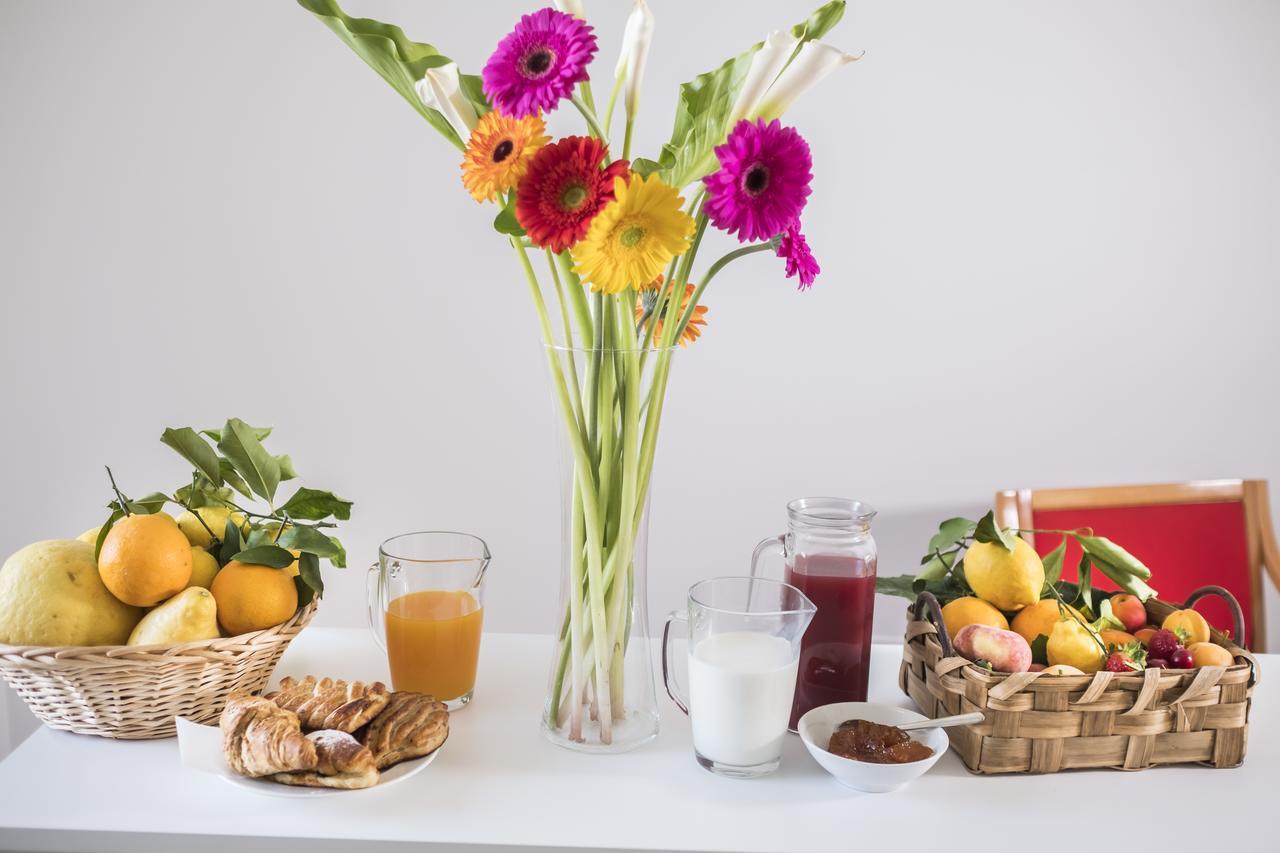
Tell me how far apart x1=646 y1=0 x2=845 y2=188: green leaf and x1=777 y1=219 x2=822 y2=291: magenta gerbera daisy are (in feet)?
0.34

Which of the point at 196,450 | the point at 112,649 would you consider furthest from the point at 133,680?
the point at 196,450

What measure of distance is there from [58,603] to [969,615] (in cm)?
91

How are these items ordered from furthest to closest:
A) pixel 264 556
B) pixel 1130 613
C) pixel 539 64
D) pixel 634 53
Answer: pixel 1130 613
pixel 264 556
pixel 634 53
pixel 539 64

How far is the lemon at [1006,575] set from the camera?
1129 mm

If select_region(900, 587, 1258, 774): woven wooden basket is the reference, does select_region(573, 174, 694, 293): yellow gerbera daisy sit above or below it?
above

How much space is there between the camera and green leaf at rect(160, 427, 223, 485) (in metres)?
1.14

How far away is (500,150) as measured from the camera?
36.4 inches

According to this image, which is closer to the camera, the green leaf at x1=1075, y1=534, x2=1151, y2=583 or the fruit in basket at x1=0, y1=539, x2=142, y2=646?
the fruit in basket at x1=0, y1=539, x2=142, y2=646

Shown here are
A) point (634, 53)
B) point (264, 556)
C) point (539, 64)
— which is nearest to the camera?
point (539, 64)

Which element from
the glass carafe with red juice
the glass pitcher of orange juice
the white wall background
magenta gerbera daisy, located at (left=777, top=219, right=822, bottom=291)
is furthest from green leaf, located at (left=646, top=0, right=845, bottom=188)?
the white wall background

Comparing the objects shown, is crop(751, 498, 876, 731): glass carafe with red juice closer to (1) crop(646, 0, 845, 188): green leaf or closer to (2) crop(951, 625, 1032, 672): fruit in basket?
(2) crop(951, 625, 1032, 672): fruit in basket

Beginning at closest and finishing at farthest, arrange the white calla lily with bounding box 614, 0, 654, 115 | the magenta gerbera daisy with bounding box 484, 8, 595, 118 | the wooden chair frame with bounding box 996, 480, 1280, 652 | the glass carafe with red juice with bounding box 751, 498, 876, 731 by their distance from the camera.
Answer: the magenta gerbera daisy with bounding box 484, 8, 595, 118 → the white calla lily with bounding box 614, 0, 654, 115 → the glass carafe with red juice with bounding box 751, 498, 876, 731 → the wooden chair frame with bounding box 996, 480, 1280, 652

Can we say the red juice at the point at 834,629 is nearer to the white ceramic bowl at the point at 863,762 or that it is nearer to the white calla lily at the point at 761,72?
the white ceramic bowl at the point at 863,762

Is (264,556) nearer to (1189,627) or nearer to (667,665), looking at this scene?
(667,665)
